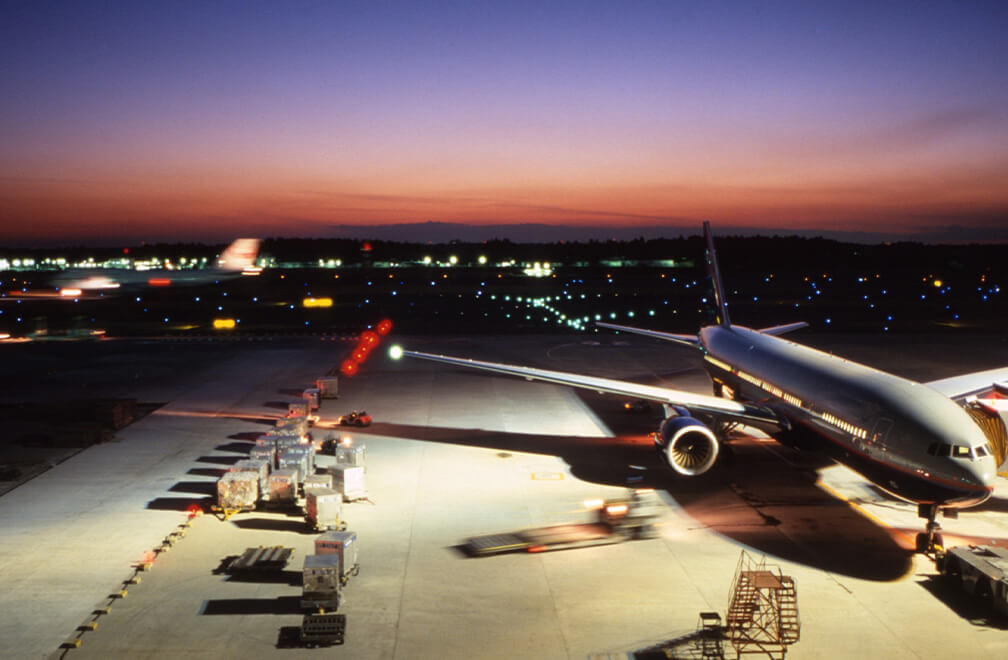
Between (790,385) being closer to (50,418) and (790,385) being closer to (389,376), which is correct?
(389,376)

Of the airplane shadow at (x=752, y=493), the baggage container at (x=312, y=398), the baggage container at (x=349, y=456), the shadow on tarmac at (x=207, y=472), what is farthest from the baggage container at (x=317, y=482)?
the baggage container at (x=312, y=398)

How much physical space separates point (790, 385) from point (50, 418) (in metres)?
28.4

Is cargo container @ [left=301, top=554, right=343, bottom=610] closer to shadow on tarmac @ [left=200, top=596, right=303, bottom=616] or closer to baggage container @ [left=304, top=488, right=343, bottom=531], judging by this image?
shadow on tarmac @ [left=200, top=596, right=303, bottom=616]

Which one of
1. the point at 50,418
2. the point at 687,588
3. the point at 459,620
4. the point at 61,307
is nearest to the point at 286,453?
the point at 459,620

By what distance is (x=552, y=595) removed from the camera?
14.9 meters

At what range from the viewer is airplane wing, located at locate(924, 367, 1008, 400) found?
2411 cm

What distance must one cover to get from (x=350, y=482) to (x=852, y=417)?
43.6 ft

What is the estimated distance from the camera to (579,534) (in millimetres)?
18281

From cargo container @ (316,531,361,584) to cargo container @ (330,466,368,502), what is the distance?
194 inches

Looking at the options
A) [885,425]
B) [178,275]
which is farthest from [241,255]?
[885,425]

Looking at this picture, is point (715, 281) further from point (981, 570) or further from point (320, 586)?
point (320, 586)

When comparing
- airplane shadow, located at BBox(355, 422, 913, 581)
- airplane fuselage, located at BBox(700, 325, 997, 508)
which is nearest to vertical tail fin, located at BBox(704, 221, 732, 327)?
airplane shadow, located at BBox(355, 422, 913, 581)

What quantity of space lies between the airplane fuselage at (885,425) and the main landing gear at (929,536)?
49cm

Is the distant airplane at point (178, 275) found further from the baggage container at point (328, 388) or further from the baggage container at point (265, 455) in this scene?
the baggage container at point (265, 455)
